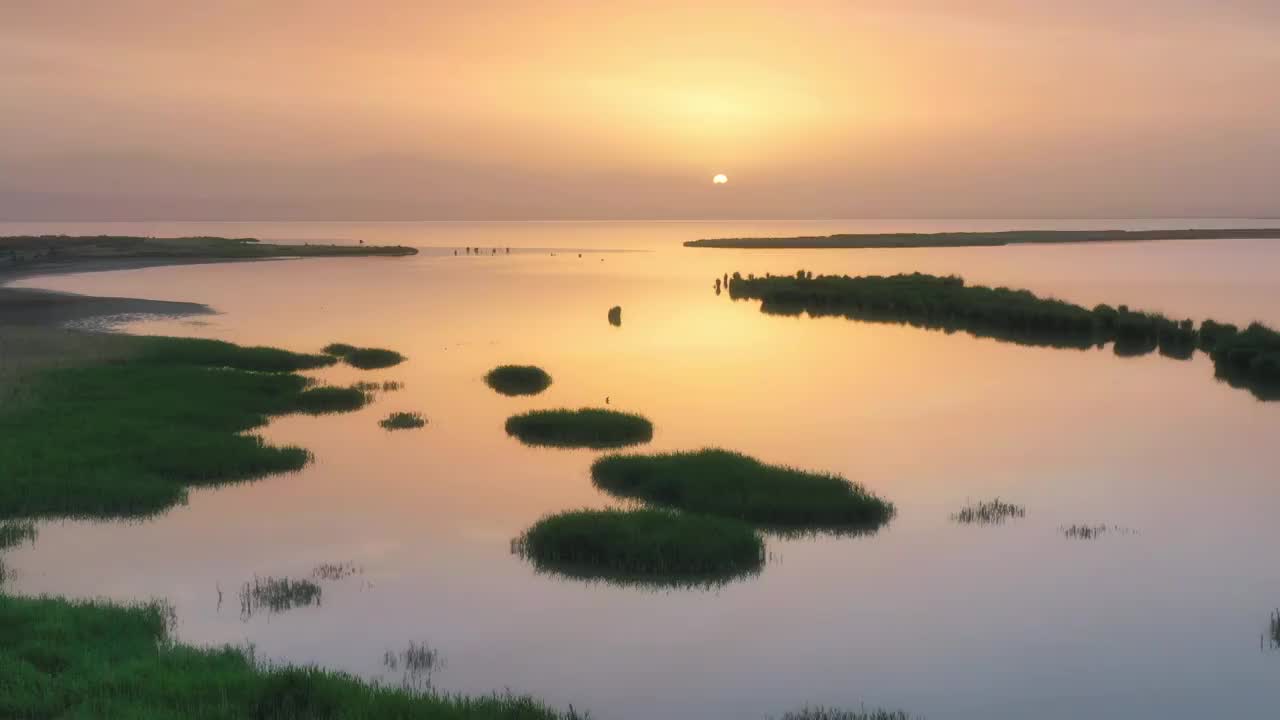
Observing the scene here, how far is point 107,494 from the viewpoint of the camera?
20.4 m

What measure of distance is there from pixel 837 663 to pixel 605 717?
3638 millimetres

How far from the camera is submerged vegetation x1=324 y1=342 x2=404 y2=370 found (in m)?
43.9

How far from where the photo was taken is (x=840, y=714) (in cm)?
1237

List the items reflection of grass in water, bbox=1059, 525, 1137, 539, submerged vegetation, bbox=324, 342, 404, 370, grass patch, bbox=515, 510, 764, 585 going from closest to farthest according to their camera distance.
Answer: grass patch, bbox=515, 510, 764, 585
reflection of grass in water, bbox=1059, 525, 1137, 539
submerged vegetation, bbox=324, 342, 404, 370

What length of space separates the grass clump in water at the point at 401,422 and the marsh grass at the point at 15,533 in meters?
12.2

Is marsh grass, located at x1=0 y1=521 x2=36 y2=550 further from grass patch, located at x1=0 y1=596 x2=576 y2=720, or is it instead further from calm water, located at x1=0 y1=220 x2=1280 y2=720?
grass patch, located at x1=0 y1=596 x2=576 y2=720

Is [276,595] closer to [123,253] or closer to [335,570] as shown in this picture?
[335,570]

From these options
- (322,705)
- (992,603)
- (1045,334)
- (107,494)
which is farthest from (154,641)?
(1045,334)

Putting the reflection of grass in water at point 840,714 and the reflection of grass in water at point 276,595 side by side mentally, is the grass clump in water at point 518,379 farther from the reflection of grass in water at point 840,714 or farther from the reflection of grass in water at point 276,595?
the reflection of grass in water at point 840,714

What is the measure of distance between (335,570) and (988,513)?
1356 centimetres

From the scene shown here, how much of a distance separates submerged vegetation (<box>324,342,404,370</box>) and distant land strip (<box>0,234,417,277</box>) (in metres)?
62.3

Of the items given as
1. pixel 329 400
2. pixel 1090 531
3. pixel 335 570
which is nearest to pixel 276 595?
pixel 335 570

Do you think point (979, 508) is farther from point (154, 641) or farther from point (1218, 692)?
point (154, 641)

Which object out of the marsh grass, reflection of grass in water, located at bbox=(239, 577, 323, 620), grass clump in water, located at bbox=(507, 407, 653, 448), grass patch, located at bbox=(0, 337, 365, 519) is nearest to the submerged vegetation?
grass patch, located at bbox=(0, 337, 365, 519)
